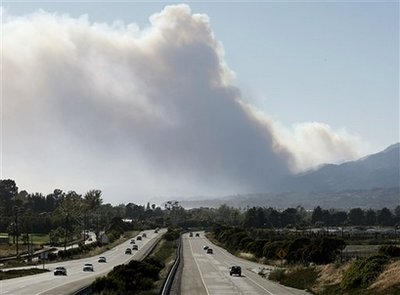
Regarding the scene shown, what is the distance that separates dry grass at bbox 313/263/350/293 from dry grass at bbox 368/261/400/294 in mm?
8380

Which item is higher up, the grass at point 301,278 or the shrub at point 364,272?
the shrub at point 364,272

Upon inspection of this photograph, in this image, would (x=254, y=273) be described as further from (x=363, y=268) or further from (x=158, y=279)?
(x=363, y=268)

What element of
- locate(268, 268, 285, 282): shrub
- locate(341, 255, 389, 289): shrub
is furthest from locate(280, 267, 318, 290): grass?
locate(341, 255, 389, 289): shrub

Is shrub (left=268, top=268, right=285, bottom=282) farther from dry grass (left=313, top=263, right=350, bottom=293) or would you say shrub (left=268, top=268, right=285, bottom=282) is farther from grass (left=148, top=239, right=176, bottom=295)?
grass (left=148, top=239, right=176, bottom=295)

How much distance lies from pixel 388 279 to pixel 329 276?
52.6 feet

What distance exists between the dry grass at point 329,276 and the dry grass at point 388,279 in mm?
8380

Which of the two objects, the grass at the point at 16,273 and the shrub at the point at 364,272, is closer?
the shrub at the point at 364,272

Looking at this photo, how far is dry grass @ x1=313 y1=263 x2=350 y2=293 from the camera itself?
60531 mm

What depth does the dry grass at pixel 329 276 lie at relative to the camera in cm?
6053

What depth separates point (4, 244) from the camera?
169 m

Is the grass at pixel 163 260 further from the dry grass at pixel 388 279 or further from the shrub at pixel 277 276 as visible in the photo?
the dry grass at pixel 388 279

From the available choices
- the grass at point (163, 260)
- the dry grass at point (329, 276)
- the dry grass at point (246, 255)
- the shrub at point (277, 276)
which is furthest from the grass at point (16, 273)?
the dry grass at point (246, 255)

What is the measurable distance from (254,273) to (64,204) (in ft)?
358

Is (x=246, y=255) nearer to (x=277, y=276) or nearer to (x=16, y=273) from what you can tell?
(x=16, y=273)
